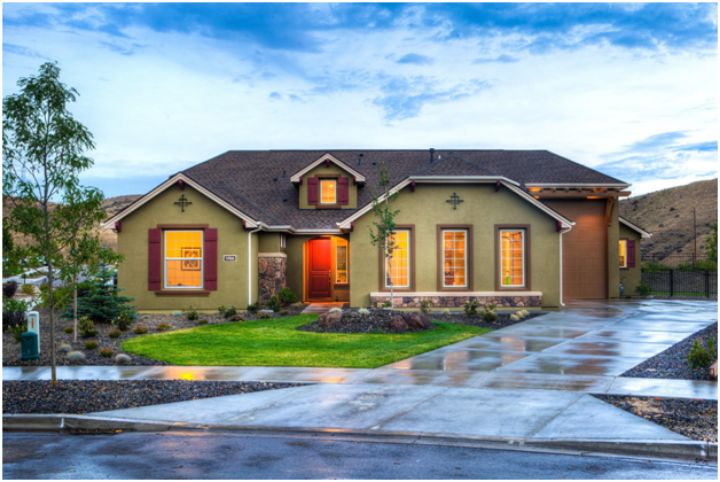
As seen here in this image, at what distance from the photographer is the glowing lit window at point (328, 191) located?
3086 cm

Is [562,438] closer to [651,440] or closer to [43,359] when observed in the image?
[651,440]

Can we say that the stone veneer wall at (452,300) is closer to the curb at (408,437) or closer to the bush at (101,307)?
the bush at (101,307)

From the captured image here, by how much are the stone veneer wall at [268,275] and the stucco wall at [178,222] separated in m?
1.43

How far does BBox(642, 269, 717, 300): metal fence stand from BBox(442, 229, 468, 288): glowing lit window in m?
16.4

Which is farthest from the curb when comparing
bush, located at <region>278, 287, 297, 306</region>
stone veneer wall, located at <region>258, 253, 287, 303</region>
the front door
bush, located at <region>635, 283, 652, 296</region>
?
bush, located at <region>635, 283, 652, 296</region>

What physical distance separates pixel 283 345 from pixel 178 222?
11.0 meters

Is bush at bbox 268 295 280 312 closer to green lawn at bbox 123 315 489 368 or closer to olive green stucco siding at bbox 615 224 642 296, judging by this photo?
green lawn at bbox 123 315 489 368

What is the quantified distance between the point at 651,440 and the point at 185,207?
2041 centimetres

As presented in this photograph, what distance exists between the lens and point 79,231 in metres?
11.6

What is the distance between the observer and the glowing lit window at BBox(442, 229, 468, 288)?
25891 mm

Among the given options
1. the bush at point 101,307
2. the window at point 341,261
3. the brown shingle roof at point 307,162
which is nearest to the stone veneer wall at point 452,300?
the window at point 341,261

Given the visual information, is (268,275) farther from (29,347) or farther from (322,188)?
(29,347)

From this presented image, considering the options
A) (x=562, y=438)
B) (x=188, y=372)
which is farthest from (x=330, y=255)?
(x=562, y=438)

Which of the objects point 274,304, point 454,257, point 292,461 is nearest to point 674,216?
point 454,257
